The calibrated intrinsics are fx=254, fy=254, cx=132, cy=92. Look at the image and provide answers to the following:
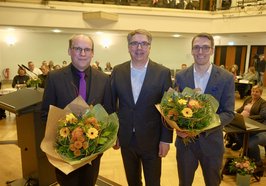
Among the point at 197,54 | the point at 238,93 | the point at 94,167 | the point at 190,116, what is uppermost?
the point at 197,54

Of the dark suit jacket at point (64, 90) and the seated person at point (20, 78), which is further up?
the dark suit jacket at point (64, 90)

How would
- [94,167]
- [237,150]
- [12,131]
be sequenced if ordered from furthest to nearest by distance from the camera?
[12,131], [237,150], [94,167]

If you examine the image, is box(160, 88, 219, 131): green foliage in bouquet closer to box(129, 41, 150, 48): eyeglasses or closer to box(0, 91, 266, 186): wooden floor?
box(129, 41, 150, 48): eyeglasses

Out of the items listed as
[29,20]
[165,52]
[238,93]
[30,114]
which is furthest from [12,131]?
[165,52]

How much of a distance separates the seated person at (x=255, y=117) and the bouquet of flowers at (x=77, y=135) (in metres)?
2.65

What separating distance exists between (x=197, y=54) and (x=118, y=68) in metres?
0.62

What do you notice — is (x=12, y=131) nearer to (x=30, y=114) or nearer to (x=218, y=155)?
(x=30, y=114)

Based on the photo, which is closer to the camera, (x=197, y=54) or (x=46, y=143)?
(x=46, y=143)

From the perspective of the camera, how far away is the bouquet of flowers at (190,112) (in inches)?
64.6

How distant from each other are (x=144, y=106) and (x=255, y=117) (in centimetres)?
255

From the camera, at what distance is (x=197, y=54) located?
6.23ft

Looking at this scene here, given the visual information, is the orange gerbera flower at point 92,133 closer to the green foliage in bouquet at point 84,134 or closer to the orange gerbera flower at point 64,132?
the green foliage in bouquet at point 84,134

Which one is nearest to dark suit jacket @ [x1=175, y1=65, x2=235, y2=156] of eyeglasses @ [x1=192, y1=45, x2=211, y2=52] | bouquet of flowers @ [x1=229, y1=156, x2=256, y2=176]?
eyeglasses @ [x1=192, y1=45, x2=211, y2=52]

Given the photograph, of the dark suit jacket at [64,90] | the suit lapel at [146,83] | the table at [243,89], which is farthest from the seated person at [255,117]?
the table at [243,89]
